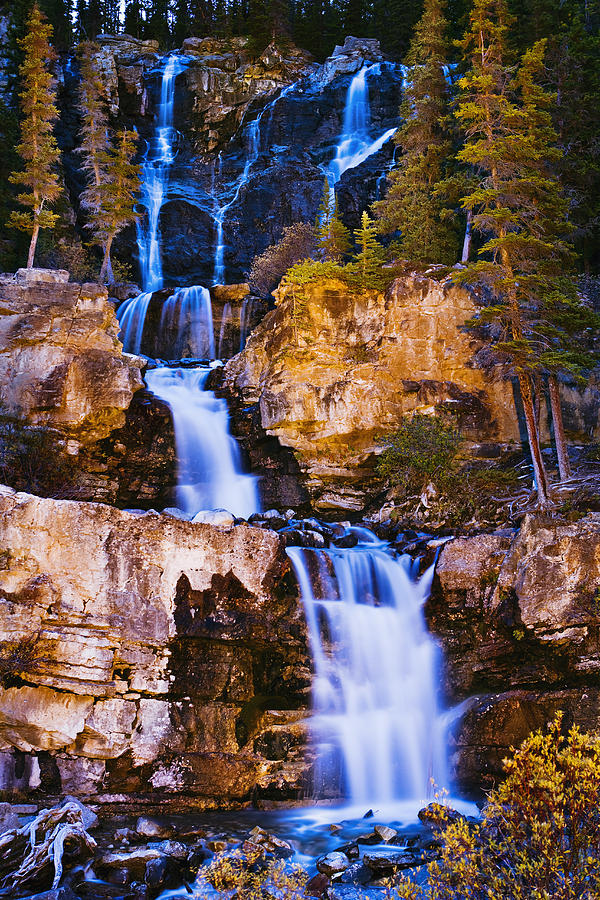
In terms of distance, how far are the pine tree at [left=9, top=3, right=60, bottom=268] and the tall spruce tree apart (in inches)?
677

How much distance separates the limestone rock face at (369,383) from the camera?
21.5 metres

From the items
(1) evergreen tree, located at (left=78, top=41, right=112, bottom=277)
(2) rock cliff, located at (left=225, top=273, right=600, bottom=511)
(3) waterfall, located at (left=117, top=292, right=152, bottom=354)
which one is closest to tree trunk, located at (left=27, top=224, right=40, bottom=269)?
(3) waterfall, located at (left=117, top=292, right=152, bottom=354)

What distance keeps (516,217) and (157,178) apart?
2883 cm

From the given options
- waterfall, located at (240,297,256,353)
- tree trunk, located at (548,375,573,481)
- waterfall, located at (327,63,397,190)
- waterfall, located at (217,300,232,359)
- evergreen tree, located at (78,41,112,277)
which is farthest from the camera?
waterfall, located at (327,63,397,190)

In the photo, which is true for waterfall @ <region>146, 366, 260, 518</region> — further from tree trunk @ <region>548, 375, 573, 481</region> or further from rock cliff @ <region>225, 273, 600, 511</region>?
tree trunk @ <region>548, 375, 573, 481</region>

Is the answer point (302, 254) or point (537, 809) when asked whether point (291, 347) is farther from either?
point (537, 809)

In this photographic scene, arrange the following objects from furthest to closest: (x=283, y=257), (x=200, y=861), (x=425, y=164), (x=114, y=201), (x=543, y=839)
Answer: (x=114, y=201) < (x=283, y=257) < (x=425, y=164) < (x=200, y=861) < (x=543, y=839)

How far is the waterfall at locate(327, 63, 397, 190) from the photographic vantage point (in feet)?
127

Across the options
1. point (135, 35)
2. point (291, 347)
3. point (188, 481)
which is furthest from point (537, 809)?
point (135, 35)

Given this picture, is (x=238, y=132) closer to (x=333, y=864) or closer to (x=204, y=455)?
(x=204, y=455)

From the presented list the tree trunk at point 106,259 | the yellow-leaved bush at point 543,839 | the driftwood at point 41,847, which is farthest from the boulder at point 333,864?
the tree trunk at point 106,259

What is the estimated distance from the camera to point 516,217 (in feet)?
59.2

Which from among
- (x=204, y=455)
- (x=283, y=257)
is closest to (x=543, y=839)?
(x=204, y=455)

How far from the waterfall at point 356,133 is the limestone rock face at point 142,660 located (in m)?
31.2
